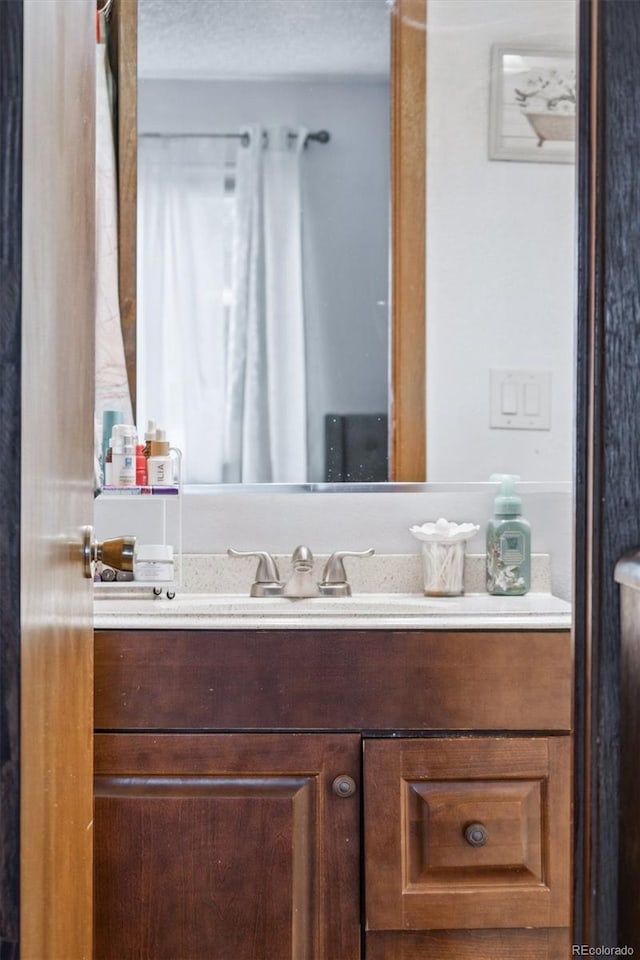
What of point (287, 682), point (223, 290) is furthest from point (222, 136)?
point (287, 682)

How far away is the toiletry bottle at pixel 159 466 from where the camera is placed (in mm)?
1671

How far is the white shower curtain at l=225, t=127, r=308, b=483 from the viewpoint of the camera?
6.03ft

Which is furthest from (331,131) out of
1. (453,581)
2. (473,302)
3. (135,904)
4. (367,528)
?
(135,904)

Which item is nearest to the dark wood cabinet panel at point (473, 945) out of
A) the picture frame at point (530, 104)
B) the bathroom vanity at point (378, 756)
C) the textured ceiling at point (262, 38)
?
the bathroom vanity at point (378, 756)

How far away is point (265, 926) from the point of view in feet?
4.18

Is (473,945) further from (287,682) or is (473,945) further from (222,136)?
(222,136)

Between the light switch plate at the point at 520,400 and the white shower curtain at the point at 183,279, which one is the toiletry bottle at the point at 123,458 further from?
the light switch plate at the point at 520,400

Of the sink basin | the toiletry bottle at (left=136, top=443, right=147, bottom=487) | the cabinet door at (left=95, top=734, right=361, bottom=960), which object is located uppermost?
the toiletry bottle at (left=136, top=443, right=147, bottom=487)

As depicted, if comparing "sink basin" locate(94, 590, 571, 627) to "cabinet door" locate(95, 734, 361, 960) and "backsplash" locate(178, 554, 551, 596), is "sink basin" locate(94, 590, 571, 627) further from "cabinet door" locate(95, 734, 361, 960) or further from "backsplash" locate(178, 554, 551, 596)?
"cabinet door" locate(95, 734, 361, 960)

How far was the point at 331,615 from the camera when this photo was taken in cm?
136

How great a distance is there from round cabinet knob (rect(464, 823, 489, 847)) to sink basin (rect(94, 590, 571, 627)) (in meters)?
0.30

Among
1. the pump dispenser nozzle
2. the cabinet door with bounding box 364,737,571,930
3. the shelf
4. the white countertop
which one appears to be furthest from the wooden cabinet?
the shelf

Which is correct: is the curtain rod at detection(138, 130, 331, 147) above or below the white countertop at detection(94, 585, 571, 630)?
above

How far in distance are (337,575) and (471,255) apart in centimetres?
72
